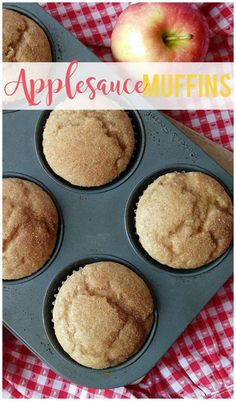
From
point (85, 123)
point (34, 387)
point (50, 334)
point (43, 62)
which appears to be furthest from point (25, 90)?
point (34, 387)

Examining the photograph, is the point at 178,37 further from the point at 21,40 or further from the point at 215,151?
the point at 21,40

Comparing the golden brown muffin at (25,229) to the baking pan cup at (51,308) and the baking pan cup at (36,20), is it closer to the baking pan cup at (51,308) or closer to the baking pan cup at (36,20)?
the baking pan cup at (51,308)

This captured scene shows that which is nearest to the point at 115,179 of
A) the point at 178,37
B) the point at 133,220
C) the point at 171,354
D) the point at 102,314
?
the point at 133,220

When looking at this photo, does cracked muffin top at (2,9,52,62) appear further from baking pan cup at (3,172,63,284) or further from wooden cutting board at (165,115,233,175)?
wooden cutting board at (165,115,233,175)

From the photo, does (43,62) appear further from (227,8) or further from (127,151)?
(227,8)

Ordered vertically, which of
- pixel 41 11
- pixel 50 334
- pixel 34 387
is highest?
pixel 41 11

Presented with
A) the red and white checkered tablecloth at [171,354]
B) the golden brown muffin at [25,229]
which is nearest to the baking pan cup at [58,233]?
the golden brown muffin at [25,229]

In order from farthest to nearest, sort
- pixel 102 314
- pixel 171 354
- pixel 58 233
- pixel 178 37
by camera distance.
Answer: pixel 171 354 → pixel 178 37 → pixel 58 233 → pixel 102 314
